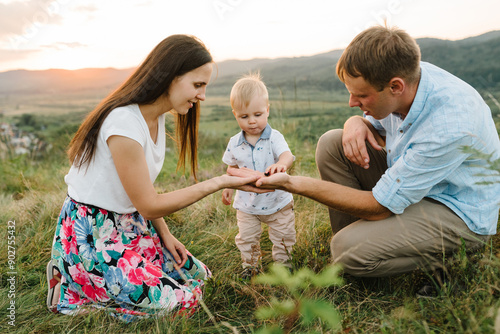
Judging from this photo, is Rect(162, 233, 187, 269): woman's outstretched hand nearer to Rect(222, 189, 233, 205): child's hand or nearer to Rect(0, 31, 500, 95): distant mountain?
Rect(222, 189, 233, 205): child's hand

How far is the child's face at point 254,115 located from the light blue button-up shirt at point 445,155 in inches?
37.5

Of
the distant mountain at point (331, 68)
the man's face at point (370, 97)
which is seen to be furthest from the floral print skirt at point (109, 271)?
the distant mountain at point (331, 68)

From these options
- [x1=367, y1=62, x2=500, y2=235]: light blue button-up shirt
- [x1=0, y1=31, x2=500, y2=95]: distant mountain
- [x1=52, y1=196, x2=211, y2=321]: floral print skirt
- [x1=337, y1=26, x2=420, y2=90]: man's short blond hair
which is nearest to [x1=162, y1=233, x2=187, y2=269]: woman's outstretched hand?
[x1=52, y1=196, x2=211, y2=321]: floral print skirt

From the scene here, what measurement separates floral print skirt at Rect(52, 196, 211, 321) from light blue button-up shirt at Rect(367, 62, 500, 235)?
1407mm

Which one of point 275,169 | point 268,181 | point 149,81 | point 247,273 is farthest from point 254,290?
point 149,81

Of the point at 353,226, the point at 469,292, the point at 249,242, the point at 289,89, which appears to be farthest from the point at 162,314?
the point at 289,89

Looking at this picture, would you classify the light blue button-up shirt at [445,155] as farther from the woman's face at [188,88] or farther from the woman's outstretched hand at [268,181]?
the woman's face at [188,88]

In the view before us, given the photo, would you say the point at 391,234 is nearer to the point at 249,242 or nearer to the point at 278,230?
the point at 278,230

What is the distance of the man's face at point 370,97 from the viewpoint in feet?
7.80

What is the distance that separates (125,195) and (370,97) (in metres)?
1.66

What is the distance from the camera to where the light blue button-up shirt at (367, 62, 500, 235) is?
2.15 meters

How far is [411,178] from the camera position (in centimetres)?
221

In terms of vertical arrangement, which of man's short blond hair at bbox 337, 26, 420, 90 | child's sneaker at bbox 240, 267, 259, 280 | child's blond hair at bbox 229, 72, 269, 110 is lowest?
child's sneaker at bbox 240, 267, 259, 280

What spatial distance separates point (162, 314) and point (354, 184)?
5.43ft
